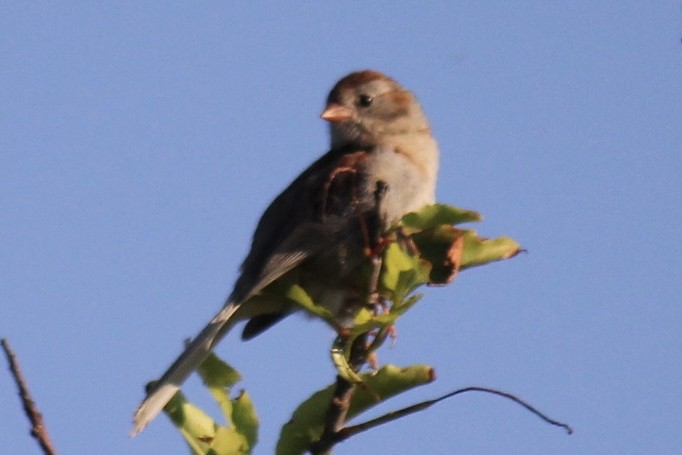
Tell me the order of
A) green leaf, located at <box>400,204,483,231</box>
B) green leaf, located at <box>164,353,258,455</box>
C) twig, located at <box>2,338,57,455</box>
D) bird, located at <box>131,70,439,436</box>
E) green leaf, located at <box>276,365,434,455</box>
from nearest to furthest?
1. twig, located at <box>2,338,57,455</box>
2. green leaf, located at <box>164,353,258,455</box>
3. green leaf, located at <box>276,365,434,455</box>
4. green leaf, located at <box>400,204,483,231</box>
5. bird, located at <box>131,70,439,436</box>

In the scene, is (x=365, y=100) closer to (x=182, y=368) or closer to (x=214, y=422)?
(x=182, y=368)

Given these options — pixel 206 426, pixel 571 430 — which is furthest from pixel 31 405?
pixel 571 430

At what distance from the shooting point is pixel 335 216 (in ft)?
16.2

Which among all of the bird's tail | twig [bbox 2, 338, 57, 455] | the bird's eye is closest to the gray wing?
the bird's tail

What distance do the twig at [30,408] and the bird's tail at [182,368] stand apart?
0.82 metres

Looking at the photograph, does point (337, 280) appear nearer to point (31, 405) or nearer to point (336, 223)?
point (336, 223)

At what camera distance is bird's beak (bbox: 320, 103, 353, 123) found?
19.4 feet

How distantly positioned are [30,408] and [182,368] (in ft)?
4.33

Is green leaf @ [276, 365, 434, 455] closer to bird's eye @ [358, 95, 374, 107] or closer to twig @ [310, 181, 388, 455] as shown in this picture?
twig @ [310, 181, 388, 455]

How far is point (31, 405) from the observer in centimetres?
239

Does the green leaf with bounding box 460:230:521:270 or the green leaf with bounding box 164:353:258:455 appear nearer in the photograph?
the green leaf with bounding box 164:353:258:455

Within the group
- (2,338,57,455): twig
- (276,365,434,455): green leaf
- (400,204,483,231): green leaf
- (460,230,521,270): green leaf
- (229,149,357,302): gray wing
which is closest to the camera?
(2,338,57,455): twig

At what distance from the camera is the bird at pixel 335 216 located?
450 centimetres

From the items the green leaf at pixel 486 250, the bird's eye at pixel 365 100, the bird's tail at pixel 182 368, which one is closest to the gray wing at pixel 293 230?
the bird's tail at pixel 182 368
